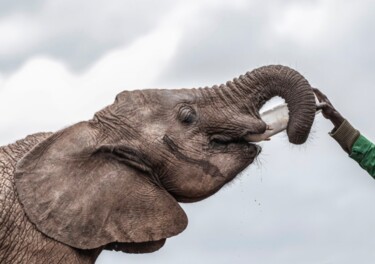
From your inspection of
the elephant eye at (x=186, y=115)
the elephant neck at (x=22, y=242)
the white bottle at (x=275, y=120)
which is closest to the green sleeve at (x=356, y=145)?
the white bottle at (x=275, y=120)

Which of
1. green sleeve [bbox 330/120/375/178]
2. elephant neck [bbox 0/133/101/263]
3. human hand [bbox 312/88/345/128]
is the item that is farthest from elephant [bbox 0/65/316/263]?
green sleeve [bbox 330/120/375/178]

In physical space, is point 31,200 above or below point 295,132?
below

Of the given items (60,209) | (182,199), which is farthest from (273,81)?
(60,209)

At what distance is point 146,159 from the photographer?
32.6 ft

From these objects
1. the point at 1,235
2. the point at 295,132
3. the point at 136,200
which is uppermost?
the point at 295,132

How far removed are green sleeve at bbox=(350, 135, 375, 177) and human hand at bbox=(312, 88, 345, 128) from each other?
0.22 metres

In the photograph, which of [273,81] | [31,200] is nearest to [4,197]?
[31,200]

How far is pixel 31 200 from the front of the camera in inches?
380

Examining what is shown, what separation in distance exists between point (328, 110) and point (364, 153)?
1.49 ft

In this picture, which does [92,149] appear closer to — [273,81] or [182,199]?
[182,199]

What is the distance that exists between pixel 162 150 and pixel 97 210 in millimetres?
672

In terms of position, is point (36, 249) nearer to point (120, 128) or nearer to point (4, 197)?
point (4, 197)

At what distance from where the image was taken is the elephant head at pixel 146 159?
31.9ft

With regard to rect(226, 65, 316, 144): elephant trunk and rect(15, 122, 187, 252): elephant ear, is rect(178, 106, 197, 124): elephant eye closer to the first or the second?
rect(226, 65, 316, 144): elephant trunk
